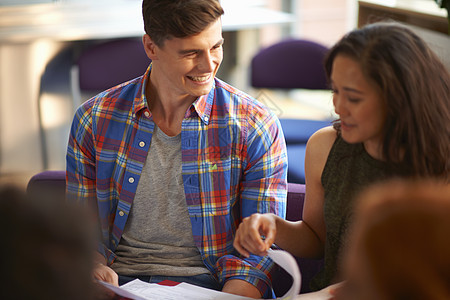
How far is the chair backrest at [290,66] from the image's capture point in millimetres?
3143

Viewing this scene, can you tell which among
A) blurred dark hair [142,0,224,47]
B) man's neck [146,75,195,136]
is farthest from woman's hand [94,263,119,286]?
blurred dark hair [142,0,224,47]

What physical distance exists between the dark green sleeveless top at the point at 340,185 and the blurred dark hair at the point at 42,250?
0.76m

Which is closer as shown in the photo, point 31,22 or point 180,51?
point 180,51

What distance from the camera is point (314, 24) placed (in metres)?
6.28

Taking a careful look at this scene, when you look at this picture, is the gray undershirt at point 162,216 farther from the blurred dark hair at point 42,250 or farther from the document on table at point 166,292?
the blurred dark hair at point 42,250

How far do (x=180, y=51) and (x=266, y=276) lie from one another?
0.59 metres

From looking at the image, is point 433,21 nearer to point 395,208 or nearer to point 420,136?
point 420,136

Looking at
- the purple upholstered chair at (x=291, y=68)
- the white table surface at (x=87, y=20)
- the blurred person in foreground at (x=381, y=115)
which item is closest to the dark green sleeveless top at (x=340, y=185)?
the blurred person in foreground at (x=381, y=115)

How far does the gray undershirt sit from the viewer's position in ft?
4.86

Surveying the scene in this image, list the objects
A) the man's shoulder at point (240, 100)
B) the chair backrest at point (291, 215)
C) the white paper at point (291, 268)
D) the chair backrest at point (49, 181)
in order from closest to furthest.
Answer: the white paper at point (291, 268) < the man's shoulder at point (240, 100) < the chair backrest at point (291, 215) < the chair backrest at point (49, 181)

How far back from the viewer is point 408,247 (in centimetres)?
52

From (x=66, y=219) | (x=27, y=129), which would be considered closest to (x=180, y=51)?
(x=66, y=219)

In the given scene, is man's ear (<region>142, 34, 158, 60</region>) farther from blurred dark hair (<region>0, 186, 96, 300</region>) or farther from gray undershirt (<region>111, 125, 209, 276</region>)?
blurred dark hair (<region>0, 186, 96, 300</region>)

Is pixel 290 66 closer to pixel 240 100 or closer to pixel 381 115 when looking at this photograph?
pixel 240 100
